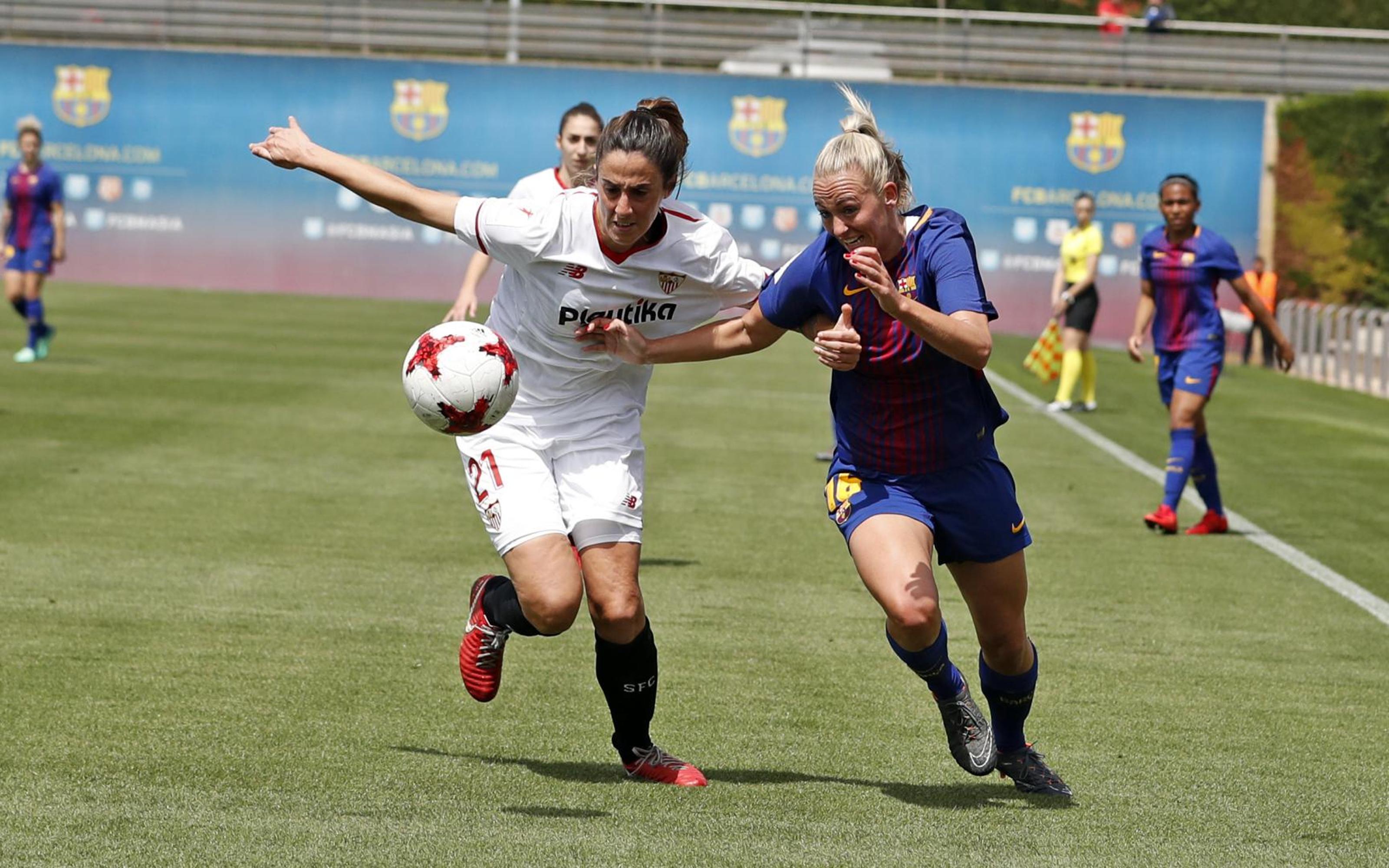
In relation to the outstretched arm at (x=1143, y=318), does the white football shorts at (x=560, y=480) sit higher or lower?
lower

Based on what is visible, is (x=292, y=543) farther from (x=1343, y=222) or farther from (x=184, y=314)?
(x=1343, y=222)

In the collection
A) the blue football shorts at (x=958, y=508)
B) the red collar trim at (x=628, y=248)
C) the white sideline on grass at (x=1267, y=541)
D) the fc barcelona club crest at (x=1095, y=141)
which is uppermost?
the fc barcelona club crest at (x=1095, y=141)

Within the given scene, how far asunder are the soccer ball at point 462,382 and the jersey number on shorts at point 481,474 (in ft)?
0.53

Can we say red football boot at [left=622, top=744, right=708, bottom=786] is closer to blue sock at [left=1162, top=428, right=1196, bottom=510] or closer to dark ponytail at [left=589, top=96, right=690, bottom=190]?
dark ponytail at [left=589, top=96, right=690, bottom=190]

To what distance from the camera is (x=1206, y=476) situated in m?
11.0

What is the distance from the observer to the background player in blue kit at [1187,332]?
10.7m

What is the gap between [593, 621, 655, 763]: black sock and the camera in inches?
208

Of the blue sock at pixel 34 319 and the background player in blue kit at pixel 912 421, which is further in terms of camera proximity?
the blue sock at pixel 34 319

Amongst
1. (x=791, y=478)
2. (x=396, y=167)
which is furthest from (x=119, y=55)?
(x=791, y=478)

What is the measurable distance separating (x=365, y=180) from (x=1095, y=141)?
29825 millimetres

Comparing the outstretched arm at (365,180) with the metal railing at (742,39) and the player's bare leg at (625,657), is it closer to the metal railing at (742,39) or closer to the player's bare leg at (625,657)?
the player's bare leg at (625,657)

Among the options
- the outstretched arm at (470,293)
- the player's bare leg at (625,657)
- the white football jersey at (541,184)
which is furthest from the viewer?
the white football jersey at (541,184)

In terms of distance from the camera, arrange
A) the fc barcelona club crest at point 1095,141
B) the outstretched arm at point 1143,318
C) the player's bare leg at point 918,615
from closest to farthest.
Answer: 1. the player's bare leg at point 918,615
2. the outstretched arm at point 1143,318
3. the fc barcelona club crest at point 1095,141

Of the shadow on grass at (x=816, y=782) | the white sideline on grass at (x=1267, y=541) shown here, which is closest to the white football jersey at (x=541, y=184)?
the shadow on grass at (x=816, y=782)
